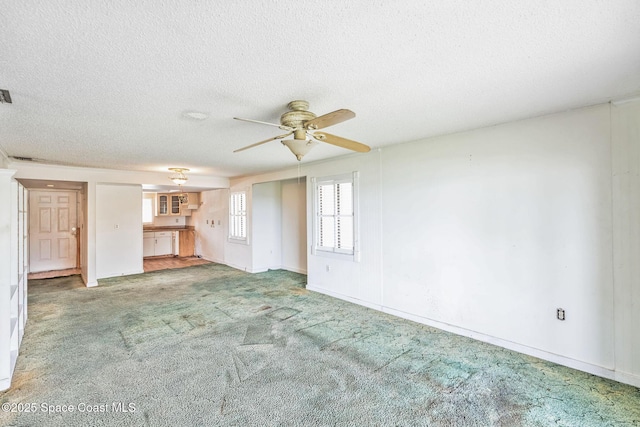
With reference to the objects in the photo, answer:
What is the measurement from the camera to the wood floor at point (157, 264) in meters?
6.79

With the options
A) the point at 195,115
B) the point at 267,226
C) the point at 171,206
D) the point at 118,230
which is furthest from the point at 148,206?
the point at 195,115

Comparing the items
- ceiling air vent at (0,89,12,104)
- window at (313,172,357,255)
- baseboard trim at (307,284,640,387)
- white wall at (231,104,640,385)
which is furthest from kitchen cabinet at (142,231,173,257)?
white wall at (231,104,640,385)

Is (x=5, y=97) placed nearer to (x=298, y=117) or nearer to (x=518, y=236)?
→ (x=298, y=117)

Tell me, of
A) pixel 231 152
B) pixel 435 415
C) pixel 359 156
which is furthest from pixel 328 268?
pixel 435 415

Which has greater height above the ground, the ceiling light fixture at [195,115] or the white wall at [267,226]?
the ceiling light fixture at [195,115]

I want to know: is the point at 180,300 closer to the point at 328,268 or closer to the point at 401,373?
the point at 328,268

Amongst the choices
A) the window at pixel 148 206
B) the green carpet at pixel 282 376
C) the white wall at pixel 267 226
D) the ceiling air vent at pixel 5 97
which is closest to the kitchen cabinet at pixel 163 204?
the window at pixel 148 206

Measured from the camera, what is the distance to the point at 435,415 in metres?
2.05

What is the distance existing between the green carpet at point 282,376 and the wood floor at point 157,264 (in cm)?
333

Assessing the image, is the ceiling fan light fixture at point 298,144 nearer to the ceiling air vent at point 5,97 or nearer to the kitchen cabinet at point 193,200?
the ceiling air vent at point 5,97

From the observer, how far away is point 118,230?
21.6 feet

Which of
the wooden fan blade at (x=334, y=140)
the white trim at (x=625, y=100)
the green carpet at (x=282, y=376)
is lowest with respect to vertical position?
the green carpet at (x=282, y=376)

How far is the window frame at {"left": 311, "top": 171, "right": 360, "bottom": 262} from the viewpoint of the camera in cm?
455

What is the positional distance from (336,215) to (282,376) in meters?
2.79
